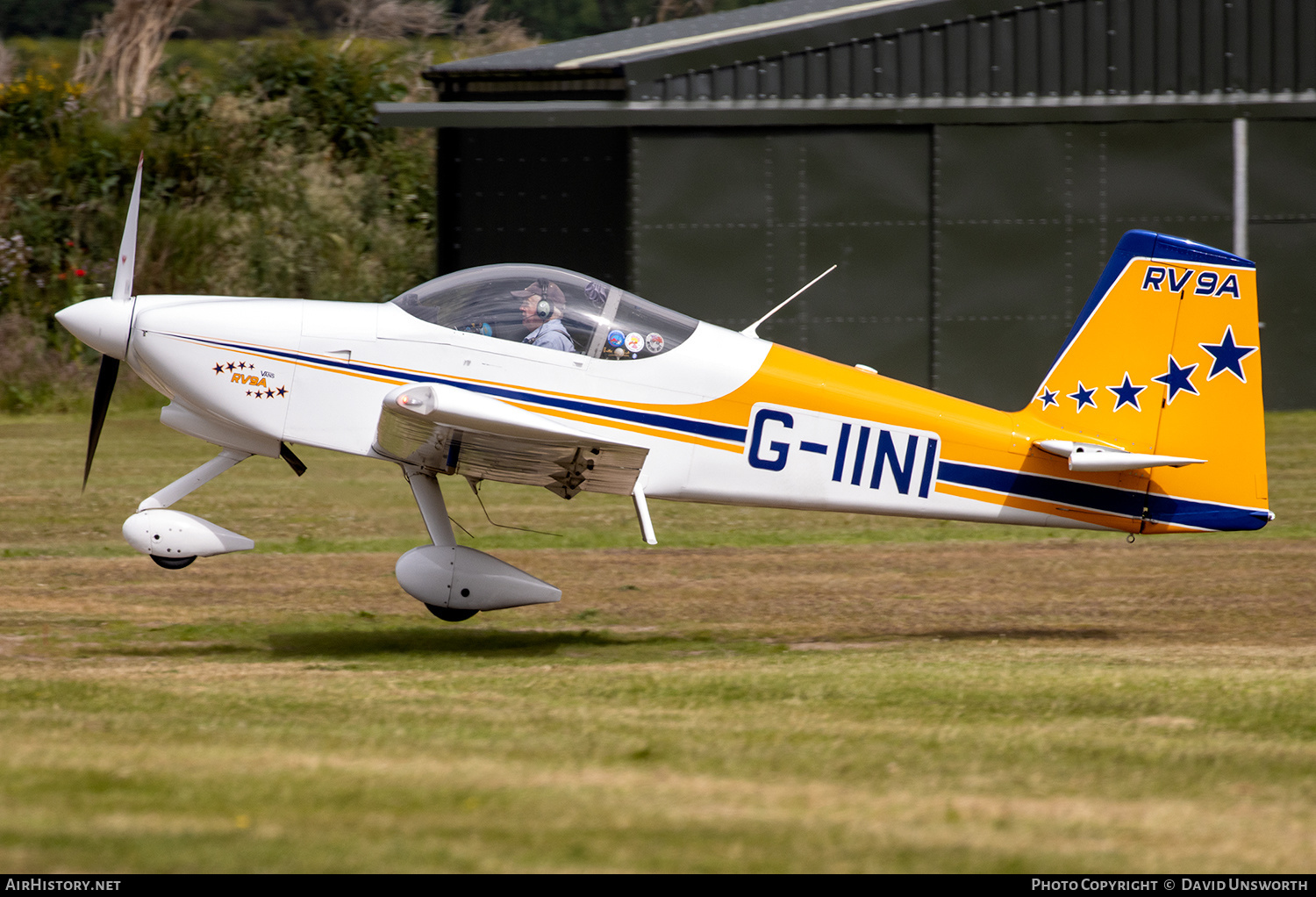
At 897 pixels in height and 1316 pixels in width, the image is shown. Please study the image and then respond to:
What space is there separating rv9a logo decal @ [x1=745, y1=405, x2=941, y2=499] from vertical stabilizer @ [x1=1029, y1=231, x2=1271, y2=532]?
112 cm

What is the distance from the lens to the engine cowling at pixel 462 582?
876 cm

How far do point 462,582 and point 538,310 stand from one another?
1.66 meters

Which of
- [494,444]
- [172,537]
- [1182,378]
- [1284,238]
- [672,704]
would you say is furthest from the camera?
[1284,238]

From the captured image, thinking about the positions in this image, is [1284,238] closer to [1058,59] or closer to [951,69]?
[1058,59]

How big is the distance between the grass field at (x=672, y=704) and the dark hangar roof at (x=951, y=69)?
631cm

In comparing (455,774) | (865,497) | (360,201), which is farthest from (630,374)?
(360,201)

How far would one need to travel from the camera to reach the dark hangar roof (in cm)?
1752

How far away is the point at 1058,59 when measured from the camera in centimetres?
1812

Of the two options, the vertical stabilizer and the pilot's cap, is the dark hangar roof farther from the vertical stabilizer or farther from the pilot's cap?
the vertical stabilizer

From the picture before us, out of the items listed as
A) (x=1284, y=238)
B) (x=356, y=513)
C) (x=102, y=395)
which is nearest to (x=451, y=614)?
(x=102, y=395)

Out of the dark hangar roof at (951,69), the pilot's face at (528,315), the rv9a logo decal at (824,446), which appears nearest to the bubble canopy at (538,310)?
the pilot's face at (528,315)

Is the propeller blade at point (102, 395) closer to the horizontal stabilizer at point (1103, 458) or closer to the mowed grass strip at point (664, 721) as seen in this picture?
the mowed grass strip at point (664, 721)
